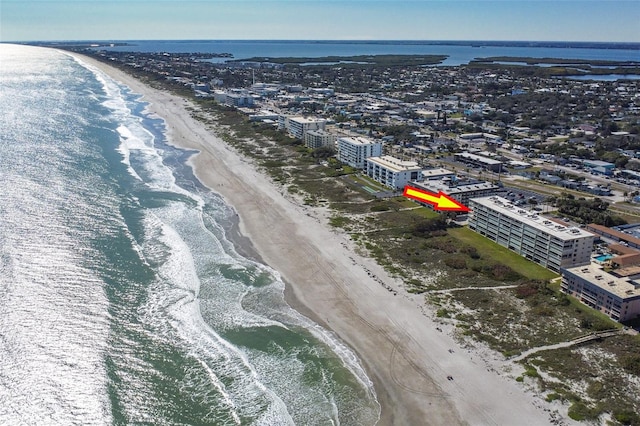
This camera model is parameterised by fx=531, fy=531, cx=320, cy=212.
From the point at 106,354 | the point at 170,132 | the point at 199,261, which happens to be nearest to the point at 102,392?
the point at 106,354

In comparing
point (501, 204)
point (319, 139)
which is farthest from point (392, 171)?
point (319, 139)

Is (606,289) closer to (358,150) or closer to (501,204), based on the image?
(501,204)

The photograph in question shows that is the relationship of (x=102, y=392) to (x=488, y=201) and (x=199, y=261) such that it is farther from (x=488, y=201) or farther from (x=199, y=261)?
(x=488, y=201)

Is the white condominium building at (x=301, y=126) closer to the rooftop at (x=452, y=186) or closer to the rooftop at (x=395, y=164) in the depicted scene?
the rooftop at (x=395, y=164)

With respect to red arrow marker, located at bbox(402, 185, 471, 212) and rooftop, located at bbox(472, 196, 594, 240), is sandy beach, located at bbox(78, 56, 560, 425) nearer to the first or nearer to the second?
red arrow marker, located at bbox(402, 185, 471, 212)

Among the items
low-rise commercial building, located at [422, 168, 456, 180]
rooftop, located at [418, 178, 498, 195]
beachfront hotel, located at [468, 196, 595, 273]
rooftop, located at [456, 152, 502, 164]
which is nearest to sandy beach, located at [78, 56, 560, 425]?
beachfront hotel, located at [468, 196, 595, 273]
